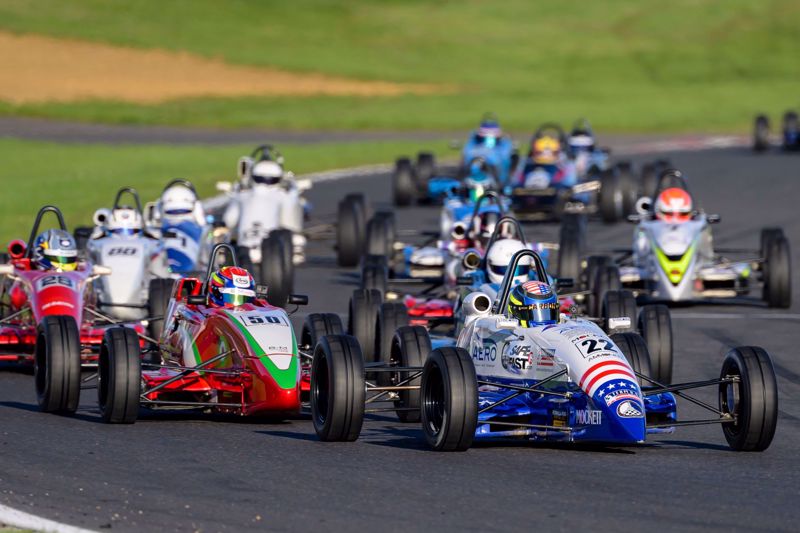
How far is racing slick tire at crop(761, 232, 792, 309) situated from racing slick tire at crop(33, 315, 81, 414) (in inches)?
463

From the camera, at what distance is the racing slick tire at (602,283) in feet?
72.0

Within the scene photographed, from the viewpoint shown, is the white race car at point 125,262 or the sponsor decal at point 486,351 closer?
the sponsor decal at point 486,351

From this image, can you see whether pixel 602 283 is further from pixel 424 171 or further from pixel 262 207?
pixel 424 171

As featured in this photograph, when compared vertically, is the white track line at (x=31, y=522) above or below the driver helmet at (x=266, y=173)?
below

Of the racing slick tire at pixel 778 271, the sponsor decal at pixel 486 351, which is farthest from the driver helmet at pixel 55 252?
the racing slick tire at pixel 778 271

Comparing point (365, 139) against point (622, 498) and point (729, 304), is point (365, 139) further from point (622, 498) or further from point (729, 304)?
point (622, 498)

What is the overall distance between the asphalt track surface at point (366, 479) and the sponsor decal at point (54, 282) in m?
1.97

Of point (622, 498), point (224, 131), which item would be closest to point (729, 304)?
point (622, 498)

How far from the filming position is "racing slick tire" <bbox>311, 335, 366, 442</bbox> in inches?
550

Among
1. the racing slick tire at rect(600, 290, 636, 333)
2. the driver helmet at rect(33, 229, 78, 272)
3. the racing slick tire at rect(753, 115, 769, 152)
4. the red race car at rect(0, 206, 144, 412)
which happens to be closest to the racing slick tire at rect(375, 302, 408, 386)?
the racing slick tire at rect(600, 290, 636, 333)

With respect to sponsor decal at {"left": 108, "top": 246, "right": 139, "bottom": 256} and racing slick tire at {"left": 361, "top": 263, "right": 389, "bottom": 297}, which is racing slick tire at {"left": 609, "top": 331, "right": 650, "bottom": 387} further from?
sponsor decal at {"left": 108, "top": 246, "right": 139, "bottom": 256}

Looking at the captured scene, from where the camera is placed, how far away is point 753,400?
44.2ft

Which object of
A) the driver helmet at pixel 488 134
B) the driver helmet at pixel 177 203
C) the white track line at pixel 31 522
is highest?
the driver helmet at pixel 488 134

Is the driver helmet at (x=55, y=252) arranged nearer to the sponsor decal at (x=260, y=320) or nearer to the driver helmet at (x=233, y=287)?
the driver helmet at (x=233, y=287)
